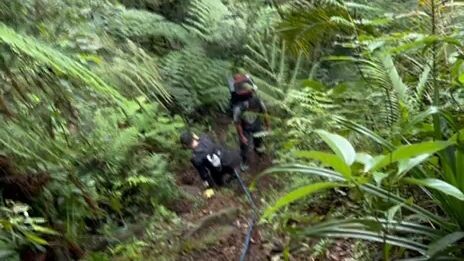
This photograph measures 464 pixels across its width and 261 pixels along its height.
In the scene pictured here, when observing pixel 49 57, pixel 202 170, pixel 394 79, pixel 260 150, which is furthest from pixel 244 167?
pixel 49 57

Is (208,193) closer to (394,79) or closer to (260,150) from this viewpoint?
(260,150)

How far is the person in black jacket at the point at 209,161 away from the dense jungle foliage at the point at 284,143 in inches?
13.7

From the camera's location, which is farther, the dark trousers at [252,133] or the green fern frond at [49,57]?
the dark trousers at [252,133]

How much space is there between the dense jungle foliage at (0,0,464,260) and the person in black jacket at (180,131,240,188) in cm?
35

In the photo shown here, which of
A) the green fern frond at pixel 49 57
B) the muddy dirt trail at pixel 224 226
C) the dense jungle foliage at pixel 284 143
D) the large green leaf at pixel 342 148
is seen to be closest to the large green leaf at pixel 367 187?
the dense jungle foliage at pixel 284 143

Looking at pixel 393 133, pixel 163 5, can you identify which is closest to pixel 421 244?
pixel 393 133

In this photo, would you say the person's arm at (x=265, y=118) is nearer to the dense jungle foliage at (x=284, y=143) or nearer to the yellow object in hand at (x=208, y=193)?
the dense jungle foliage at (x=284, y=143)

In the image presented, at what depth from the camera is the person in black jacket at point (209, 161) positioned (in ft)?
19.7

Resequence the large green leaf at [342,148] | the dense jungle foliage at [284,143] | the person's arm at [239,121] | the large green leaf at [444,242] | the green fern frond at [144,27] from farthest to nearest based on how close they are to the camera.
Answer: the green fern frond at [144,27] → the person's arm at [239,121] → the dense jungle foliage at [284,143] → the large green leaf at [444,242] → the large green leaf at [342,148]

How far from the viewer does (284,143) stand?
193 inches

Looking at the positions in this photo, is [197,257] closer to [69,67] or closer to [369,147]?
[369,147]

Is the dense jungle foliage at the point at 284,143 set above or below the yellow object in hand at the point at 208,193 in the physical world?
above

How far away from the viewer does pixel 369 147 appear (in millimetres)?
3703

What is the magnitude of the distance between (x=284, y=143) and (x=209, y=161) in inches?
48.4
